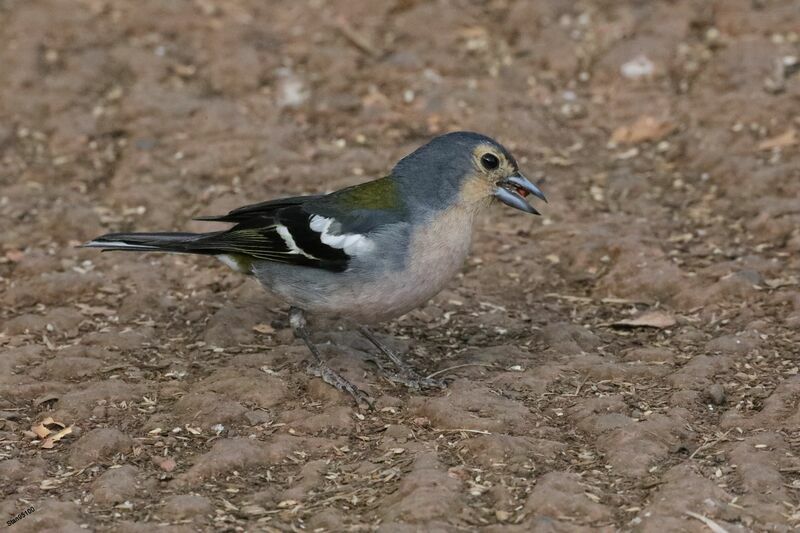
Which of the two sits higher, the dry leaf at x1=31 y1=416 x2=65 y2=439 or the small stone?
the small stone

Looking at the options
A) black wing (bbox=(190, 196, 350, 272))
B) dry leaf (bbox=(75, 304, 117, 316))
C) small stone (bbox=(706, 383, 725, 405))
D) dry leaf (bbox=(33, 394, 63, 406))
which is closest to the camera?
small stone (bbox=(706, 383, 725, 405))

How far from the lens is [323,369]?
5.84 meters

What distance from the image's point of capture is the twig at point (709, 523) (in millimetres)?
4430

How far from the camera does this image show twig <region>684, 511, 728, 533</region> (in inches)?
174

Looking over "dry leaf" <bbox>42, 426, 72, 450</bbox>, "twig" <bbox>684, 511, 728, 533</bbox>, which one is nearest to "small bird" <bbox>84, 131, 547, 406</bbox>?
"dry leaf" <bbox>42, 426, 72, 450</bbox>

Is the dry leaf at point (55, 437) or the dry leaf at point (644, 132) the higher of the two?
the dry leaf at point (644, 132)

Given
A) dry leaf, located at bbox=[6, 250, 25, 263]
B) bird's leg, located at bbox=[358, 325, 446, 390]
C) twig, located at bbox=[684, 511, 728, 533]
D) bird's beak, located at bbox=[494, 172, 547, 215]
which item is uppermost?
bird's beak, located at bbox=[494, 172, 547, 215]

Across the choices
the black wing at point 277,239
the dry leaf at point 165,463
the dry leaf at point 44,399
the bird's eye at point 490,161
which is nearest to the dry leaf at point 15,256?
the black wing at point 277,239

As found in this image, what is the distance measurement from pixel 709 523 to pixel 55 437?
2.95 metres

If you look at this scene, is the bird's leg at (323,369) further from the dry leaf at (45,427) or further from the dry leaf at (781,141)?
the dry leaf at (781,141)

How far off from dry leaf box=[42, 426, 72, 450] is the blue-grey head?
2006 millimetres

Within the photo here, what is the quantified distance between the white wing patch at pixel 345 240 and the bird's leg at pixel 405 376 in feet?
2.23

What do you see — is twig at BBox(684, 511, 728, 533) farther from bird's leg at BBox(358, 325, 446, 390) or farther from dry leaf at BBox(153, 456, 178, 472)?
dry leaf at BBox(153, 456, 178, 472)

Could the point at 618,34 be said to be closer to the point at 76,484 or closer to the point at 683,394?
the point at 683,394
